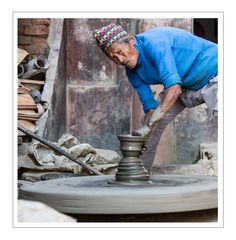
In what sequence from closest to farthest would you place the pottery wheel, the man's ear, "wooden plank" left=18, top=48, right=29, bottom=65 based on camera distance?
1. the pottery wheel
2. the man's ear
3. "wooden plank" left=18, top=48, right=29, bottom=65

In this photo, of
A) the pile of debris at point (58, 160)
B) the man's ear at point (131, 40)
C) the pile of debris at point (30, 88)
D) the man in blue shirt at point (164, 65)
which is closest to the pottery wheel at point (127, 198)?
the man in blue shirt at point (164, 65)

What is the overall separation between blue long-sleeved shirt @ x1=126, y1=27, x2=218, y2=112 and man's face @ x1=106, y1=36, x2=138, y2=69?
3.3 inches

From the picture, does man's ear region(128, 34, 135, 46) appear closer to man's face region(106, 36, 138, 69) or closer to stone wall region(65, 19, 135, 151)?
man's face region(106, 36, 138, 69)

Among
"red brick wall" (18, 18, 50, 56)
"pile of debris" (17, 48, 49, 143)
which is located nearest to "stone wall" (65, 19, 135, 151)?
"red brick wall" (18, 18, 50, 56)

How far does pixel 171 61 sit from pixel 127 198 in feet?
4.72

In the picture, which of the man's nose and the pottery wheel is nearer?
the pottery wheel

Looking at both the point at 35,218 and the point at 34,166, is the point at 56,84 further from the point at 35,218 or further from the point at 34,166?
the point at 35,218

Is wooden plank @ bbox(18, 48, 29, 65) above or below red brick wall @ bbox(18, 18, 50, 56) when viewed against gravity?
below

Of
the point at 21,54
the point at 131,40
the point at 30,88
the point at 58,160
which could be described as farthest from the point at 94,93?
the point at 131,40

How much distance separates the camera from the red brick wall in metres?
7.75

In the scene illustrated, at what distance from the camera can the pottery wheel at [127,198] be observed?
3.50m

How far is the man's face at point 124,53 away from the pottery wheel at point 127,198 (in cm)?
111

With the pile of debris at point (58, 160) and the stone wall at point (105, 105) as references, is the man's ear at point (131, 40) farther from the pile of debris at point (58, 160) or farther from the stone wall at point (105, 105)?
the stone wall at point (105, 105)

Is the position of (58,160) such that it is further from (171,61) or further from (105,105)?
(171,61)
